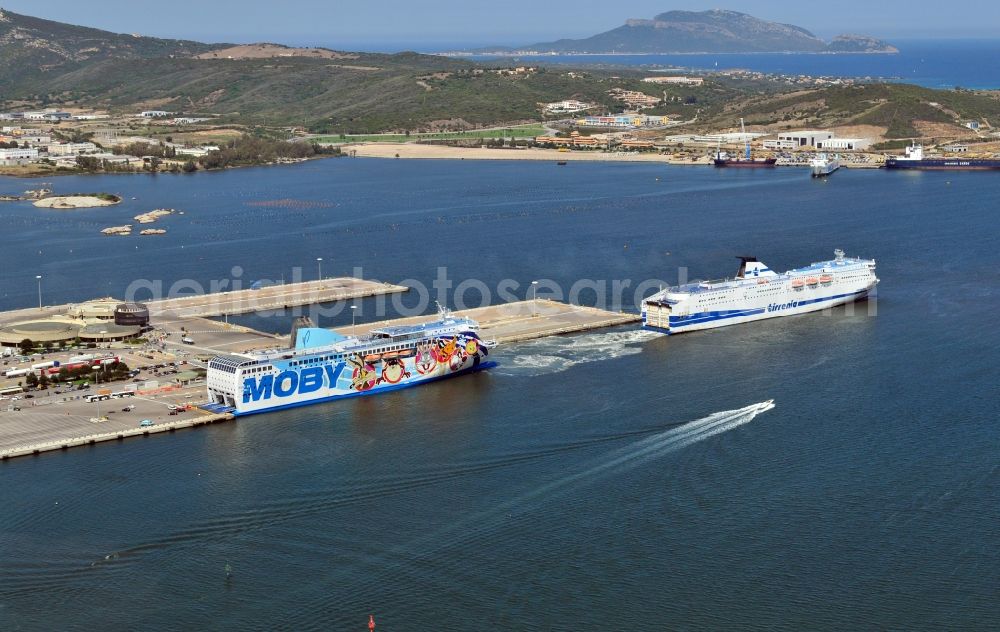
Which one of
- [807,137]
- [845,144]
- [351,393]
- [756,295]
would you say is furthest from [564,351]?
[807,137]

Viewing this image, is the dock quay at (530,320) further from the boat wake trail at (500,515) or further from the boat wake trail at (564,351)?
the boat wake trail at (500,515)

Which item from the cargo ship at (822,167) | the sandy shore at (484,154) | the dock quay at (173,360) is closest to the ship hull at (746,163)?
the sandy shore at (484,154)

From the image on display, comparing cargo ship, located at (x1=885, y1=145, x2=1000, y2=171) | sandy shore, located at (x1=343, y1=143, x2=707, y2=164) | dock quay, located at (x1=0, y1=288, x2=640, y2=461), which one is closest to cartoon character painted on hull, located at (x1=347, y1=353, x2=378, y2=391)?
dock quay, located at (x1=0, y1=288, x2=640, y2=461)

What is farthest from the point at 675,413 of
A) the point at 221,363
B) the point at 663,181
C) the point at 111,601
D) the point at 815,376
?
the point at 663,181

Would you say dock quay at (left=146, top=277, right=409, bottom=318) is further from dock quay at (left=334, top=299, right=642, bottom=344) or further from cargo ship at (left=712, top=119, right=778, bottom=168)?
cargo ship at (left=712, top=119, right=778, bottom=168)

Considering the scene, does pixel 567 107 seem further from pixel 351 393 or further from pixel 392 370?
pixel 351 393

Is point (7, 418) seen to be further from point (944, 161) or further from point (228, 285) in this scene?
point (944, 161)
